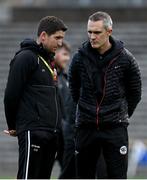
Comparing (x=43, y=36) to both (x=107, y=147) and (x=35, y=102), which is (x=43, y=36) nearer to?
(x=35, y=102)

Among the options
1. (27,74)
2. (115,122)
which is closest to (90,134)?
(115,122)

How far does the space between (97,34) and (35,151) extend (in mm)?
1349

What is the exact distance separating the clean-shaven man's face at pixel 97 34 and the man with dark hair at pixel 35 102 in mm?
A: 333

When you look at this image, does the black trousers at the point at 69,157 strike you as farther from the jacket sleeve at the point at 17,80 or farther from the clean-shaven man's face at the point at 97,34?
the jacket sleeve at the point at 17,80

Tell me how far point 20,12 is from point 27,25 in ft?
3.93

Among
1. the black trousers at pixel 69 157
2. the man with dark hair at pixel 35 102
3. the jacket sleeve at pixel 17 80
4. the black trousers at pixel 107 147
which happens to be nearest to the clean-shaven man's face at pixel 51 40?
the man with dark hair at pixel 35 102

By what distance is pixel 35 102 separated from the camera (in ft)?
29.7

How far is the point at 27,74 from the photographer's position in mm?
9055

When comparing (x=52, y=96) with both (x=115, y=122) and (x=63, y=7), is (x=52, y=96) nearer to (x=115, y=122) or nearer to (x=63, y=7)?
(x=115, y=122)

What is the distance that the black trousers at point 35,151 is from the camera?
9.05m

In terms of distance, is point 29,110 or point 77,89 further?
point 77,89

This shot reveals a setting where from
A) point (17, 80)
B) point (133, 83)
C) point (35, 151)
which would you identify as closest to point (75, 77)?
point (133, 83)

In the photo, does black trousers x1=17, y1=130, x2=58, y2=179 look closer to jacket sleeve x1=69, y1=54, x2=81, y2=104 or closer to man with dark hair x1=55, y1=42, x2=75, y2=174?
jacket sleeve x1=69, y1=54, x2=81, y2=104

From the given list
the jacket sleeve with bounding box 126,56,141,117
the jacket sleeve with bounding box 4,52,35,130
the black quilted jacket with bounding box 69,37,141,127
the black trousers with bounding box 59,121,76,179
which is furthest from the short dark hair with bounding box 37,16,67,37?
the black trousers with bounding box 59,121,76,179
